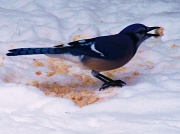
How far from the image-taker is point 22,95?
438 centimetres

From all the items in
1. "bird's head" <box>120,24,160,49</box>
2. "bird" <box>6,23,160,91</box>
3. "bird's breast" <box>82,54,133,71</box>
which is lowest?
"bird's breast" <box>82,54,133,71</box>

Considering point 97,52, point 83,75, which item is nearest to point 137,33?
point 97,52

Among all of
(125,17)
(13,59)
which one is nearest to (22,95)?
(13,59)

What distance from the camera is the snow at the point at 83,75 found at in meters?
3.93

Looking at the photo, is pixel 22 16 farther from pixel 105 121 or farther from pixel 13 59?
pixel 105 121

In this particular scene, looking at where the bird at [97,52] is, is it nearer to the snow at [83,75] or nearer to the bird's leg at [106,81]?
the bird's leg at [106,81]

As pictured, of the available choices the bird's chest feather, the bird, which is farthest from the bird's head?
the bird's chest feather

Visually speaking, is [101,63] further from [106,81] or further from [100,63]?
[106,81]

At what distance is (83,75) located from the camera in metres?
5.07

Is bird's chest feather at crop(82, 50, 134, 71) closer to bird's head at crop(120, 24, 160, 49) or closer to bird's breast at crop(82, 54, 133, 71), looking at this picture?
bird's breast at crop(82, 54, 133, 71)

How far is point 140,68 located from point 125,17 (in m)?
1.36

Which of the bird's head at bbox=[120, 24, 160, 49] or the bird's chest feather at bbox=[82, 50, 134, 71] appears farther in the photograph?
the bird's head at bbox=[120, 24, 160, 49]

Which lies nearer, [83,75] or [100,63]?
[100,63]

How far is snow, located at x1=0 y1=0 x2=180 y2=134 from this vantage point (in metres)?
3.93
